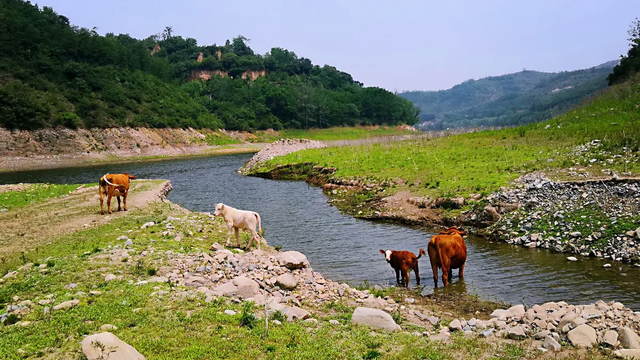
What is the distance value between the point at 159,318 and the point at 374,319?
179 inches

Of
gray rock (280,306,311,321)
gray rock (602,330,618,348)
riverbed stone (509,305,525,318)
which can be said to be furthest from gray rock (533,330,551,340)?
gray rock (280,306,311,321)

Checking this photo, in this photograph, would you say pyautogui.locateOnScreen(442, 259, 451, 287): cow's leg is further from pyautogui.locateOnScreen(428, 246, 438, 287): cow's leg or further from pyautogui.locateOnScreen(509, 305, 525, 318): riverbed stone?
pyautogui.locateOnScreen(509, 305, 525, 318): riverbed stone

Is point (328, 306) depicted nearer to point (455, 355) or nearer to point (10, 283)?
point (455, 355)

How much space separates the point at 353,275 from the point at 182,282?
19.9ft

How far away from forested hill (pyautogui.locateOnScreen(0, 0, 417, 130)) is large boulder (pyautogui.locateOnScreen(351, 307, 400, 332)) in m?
75.3

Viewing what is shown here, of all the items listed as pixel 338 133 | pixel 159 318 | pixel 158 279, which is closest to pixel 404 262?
pixel 158 279

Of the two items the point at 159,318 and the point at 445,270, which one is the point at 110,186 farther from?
the point at 445,270

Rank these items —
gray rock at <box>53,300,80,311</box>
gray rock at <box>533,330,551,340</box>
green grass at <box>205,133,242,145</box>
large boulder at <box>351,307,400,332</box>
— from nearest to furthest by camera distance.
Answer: gray rock at <box>533,330,551,340</box> → gray rock at <box>53,300,80,311</box> → large boulder at <box>351,307,400,332</box> → green grass at <box>205,133,242,145</box>

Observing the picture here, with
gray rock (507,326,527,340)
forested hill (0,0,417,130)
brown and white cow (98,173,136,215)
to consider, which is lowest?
gray rock (507,326,527,340)

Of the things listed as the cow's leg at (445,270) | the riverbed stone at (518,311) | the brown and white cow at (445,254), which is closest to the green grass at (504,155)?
the brown and white cow at (445,254)

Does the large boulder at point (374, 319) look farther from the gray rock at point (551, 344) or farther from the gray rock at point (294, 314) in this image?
the gray rock at point (551, 344)

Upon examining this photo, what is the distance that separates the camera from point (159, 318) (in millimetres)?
8258

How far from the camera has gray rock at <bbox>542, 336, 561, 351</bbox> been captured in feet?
24.0

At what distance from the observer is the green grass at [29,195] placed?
939 inches
